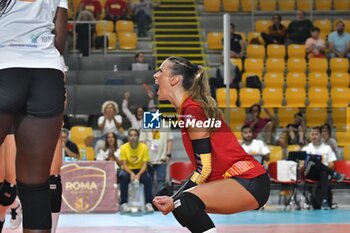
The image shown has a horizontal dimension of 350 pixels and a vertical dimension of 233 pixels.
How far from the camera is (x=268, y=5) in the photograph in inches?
849

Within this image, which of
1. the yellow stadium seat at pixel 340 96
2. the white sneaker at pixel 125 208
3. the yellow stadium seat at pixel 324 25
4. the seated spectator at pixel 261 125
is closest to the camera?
the white sneaker at pixel 125 208

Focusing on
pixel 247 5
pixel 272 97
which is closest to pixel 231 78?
pixel 272 97

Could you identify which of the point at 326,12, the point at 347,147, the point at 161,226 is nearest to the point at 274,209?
the point at 347,147

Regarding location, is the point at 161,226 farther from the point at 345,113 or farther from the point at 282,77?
the point at 282,77

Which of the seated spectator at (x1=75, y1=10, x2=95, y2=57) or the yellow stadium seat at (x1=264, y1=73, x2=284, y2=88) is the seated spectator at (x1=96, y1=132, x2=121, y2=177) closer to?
the seated spectator at (x1=75, y1=10, x2=95, y2=57)

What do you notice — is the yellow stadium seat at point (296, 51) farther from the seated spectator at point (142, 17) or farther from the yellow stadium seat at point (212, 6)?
the seated spectator at point (142, 17)

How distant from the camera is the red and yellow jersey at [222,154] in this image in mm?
5238

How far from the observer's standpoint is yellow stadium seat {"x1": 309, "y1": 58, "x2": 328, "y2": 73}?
1828cm

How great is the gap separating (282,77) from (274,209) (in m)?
5.30

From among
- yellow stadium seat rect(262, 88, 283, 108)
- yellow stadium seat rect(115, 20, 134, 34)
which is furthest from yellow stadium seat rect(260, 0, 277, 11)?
yellow stadium seat rect(262, 88, 283, 108)

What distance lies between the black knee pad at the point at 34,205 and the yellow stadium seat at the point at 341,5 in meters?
18.7

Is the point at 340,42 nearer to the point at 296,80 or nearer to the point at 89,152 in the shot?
the point at 296,80

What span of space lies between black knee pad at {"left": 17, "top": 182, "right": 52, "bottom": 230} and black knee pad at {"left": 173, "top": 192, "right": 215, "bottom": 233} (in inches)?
54.3

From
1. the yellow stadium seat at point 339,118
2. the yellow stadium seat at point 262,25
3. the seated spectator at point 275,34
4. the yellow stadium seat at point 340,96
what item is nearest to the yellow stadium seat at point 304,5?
the yellow stadium seat at point 262,25
